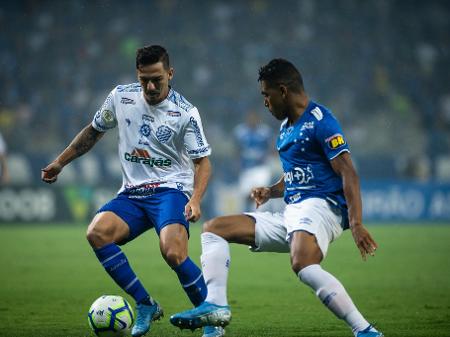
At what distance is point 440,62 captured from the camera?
25578 millimetres

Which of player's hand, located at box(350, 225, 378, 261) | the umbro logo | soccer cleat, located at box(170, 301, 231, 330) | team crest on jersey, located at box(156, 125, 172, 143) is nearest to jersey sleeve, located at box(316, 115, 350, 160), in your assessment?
player's hand, located at box(350, 225, 378, 261)

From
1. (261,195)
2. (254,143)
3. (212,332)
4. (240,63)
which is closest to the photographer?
(212,332)

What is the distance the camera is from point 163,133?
645 cm

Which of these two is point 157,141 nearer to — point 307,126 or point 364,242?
point 307,126

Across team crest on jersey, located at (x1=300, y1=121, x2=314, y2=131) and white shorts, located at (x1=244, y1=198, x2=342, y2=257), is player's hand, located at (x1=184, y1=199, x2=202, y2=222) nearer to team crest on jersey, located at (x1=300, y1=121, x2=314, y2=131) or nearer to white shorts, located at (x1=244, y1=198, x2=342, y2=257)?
white shorts, located at (x1=244, y1=198, x2=342, y2=257)

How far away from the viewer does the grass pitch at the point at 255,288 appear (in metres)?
6.61

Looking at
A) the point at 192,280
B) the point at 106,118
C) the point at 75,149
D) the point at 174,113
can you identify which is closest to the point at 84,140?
the point at 75,149

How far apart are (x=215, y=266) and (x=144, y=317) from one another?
85 cm

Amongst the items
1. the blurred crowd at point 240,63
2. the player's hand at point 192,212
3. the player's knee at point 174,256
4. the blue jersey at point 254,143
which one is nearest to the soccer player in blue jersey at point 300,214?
the player's hand at point 192,212

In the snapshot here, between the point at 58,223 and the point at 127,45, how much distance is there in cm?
743

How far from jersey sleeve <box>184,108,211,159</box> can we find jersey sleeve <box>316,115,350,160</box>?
1123 millimetres

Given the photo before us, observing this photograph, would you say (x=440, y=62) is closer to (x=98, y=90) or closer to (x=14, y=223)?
(x=98, y=90)

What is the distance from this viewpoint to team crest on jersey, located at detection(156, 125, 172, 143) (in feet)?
21.2

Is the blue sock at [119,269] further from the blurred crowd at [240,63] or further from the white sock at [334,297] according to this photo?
the blurred crowd at [240,63]
